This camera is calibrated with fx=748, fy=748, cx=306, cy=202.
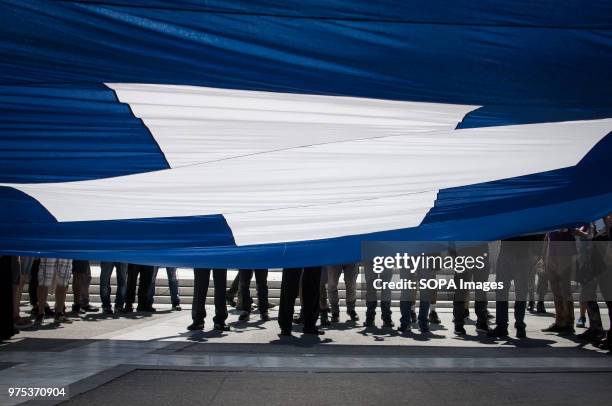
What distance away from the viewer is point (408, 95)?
10.4 ft

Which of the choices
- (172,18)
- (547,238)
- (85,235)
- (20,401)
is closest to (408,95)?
(172,18)

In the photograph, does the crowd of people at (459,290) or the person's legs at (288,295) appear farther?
the person's legs at (288,295)

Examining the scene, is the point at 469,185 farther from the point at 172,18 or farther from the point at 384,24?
the point at 172,18

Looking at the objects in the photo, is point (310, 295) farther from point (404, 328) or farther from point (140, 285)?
point (140, 285)

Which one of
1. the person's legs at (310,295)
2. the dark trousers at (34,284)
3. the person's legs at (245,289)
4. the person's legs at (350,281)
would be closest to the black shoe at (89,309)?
the dark trousers at (34,284)

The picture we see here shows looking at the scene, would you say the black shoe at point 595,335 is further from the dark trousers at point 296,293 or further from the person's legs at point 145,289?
the person's legs at point 145,289

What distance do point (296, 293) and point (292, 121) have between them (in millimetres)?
6985

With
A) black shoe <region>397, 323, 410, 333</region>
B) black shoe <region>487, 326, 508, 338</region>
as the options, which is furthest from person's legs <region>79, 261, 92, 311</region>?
black shoe <region>487, 326, 508, 338</region>

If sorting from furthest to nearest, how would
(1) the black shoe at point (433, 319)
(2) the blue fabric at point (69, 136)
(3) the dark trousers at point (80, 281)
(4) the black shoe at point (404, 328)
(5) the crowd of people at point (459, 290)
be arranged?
(3) the dark trousers at point (80, 281) < (1) the black shoe at point (433, 319) < (4) the black shoe at point (404, 328) < (5) the crowd of people at point (459, 290) < (2) the blue fabric at point (69, 136)

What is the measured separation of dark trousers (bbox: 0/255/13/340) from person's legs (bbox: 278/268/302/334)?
337cm

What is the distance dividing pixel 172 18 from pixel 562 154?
1811 millimetres

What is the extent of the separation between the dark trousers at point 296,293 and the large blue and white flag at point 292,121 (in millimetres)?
6329

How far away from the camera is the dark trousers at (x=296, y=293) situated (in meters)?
9.91

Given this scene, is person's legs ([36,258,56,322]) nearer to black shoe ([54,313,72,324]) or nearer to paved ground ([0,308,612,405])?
black shoe ([54,313,72,324])
